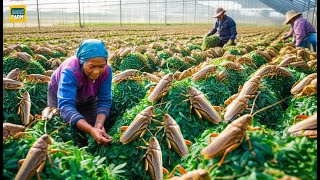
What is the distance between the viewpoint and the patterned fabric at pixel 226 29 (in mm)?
11453

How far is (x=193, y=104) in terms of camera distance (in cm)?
339

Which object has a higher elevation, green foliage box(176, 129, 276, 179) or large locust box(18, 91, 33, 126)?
green foliage box(176, 129, 276, 179)

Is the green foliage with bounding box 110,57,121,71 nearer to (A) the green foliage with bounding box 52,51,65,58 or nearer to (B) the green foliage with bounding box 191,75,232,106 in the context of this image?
(A) the green foliage with bounding box 52,51,65,58

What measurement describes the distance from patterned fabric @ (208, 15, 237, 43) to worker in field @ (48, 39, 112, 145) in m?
8.53

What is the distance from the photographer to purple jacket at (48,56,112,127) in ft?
11.3

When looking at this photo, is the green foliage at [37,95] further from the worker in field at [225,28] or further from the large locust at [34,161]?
the worker in field at [225,28]

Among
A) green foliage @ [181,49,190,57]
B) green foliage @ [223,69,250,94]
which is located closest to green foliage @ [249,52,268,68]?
green foliage @ [223,69,250,94]

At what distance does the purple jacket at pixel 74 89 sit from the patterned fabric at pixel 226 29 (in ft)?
27.6

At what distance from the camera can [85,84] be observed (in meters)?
3.75

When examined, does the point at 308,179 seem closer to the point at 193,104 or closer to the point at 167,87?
the point at 193,104

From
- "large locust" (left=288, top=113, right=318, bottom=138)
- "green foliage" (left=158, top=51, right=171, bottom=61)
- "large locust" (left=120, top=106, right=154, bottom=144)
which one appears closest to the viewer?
"large locust" (left=288, top=113, right=318, bottom=138)

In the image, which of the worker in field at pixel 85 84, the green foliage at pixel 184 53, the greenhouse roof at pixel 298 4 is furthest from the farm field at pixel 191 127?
the greenhouse roof at pixel 298 4

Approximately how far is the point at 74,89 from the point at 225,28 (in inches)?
360

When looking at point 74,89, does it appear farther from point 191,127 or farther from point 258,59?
point 258,59
